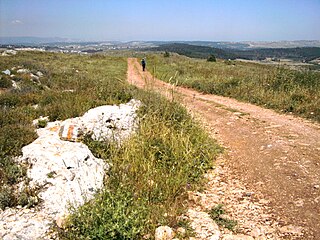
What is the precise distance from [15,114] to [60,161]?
9.69 ft

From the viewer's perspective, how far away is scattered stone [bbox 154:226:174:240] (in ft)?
12.9

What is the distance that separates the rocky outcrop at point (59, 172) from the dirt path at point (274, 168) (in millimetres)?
2262

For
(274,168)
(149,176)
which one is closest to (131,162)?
(149,176)

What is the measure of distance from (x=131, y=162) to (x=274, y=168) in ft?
9.85

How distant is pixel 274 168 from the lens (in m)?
5.96

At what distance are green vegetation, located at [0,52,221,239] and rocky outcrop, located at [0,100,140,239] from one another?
152 millimetres

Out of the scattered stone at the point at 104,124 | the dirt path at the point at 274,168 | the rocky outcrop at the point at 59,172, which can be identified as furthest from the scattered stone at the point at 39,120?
the dirt path at the point at 274,168

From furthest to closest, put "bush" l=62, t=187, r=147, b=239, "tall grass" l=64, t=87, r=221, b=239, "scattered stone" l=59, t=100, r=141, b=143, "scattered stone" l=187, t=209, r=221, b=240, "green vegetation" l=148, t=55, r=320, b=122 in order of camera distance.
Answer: "green vegetation" l=148, t=55, r=320, b=122 < "scattered stone" l=59, t=100, r=141, b=143 < "scattered stone" l=187, t=209, r=221, b=240 < "tall grass" l=64, t=87, r=221, b=239 < "bush" l=62, t=187, r=147, b=239

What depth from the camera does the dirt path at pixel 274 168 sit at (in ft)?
14.4

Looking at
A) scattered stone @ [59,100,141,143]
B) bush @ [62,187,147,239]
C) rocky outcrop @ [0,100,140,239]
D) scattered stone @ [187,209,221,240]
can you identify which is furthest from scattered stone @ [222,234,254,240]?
scattered stone @ [59,100,141,143]

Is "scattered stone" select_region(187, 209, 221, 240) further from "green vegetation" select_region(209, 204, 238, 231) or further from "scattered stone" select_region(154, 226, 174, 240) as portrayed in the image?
"scattered stone" select_region(154, 226, 174, 240)

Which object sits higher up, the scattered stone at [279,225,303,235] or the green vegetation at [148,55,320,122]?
Result: the green vegetation at [148,55,320,122]

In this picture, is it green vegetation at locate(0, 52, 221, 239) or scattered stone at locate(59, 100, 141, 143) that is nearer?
green vegetation at locate(0, 52, 221, 239)

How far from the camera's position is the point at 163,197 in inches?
185
